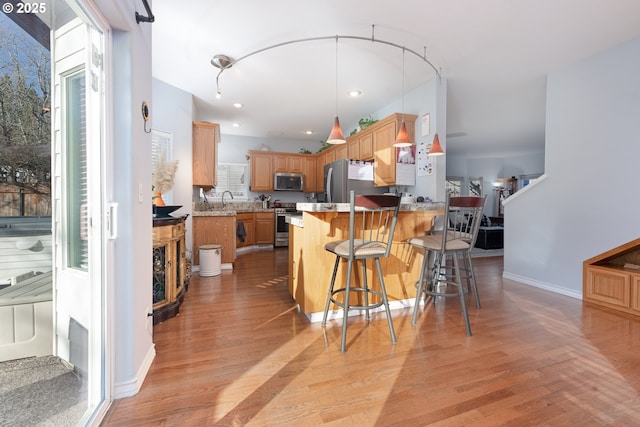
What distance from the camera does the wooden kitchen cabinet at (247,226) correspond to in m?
5.94

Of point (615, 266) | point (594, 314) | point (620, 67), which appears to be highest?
point (620, 67)

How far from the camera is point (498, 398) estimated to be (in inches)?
58.7

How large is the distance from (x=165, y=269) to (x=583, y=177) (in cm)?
445

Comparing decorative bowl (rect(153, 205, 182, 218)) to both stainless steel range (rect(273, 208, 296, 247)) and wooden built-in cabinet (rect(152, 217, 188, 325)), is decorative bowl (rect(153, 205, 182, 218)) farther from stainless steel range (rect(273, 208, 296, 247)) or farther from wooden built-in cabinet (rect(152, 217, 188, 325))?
stainless steel range (rect(273, 208, 296, 247))

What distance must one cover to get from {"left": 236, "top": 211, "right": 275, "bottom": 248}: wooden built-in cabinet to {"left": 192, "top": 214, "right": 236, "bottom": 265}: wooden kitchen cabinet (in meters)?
1.58

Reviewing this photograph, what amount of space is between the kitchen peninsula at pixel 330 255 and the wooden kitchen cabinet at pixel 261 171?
12.9 feet

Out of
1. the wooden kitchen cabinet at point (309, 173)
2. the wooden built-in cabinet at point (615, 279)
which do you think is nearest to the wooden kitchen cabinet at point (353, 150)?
the wooden kitchen cabinet at point (309, 173)

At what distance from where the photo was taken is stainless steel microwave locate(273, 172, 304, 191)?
21.6ft

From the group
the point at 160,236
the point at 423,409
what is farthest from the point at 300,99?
the point at 423,409

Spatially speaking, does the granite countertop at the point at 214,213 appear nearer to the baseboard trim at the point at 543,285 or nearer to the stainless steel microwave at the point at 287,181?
the stainless steel microwave at the point at 287,181

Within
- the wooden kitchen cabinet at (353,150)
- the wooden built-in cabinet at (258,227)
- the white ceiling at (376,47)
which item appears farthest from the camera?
the wooden built-in cabinet at (258,227)

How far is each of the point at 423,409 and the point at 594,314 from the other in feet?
8.09

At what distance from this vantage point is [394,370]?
1740mm

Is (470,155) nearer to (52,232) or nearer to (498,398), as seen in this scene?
(498,398)
